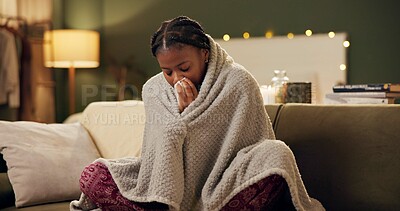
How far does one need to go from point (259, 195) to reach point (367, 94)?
0.93 metres

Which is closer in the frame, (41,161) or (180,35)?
(180,35)

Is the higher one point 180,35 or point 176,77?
point 180,35

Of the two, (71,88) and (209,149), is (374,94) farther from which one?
(71,88)

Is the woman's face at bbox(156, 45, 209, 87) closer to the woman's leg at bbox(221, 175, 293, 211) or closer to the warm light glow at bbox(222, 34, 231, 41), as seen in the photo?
the woman's leg at bbox(221, 175, 293, 211)

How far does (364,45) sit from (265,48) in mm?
771

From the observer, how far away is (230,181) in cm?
151

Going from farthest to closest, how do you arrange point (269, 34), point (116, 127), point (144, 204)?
point (269, 34) → point (116, 127) → point (144, 204)

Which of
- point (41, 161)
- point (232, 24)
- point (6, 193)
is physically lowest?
point (6, 193)

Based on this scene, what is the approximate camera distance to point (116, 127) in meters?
2.52

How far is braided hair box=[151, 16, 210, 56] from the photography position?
1.66 m

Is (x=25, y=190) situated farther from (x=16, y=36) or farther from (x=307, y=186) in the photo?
(x=16, y=36)

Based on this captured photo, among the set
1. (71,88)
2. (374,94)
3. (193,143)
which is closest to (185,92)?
(193,143)

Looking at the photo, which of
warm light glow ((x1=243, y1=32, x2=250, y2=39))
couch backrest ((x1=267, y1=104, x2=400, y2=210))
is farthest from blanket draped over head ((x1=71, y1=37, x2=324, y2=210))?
warm light glow ((x1=243, y1=32, x2=250, y2=39))

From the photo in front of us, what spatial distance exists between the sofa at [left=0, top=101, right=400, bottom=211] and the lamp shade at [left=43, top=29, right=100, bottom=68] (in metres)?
2.43
